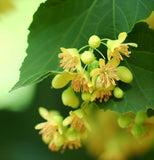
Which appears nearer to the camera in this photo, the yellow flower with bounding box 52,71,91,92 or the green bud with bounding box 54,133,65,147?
the yellow flower with bounding box 52,71,91,92

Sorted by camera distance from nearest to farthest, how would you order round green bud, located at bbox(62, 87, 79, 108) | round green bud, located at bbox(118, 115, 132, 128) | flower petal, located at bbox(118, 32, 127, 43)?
flower petal, located at bbox(118, 32, 127, 43) → round green bud, located at bbox(62, 87, 79, 108) → round green bud, located at bbox(118, 115, 132, 128)

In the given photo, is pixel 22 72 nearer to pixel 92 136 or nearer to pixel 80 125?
pixel 80 125

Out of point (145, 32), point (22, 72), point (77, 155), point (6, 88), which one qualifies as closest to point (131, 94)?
point (145, 32)

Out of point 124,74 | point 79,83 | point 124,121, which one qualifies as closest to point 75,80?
→ point 79,83

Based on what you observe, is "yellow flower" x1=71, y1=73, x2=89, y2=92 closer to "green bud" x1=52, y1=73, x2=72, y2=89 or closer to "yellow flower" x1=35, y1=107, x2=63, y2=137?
"green bud" x1=52, y1=73, x2=72, y2=89

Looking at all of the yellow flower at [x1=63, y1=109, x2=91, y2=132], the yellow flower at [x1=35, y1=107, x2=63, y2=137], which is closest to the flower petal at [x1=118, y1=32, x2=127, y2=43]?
the yellow flower at [x1=63, y1=109, x2=91, y2=132]

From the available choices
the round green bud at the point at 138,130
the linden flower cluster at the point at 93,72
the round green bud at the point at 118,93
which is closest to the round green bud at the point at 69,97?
the linden flower cluster at the point at 93,72
